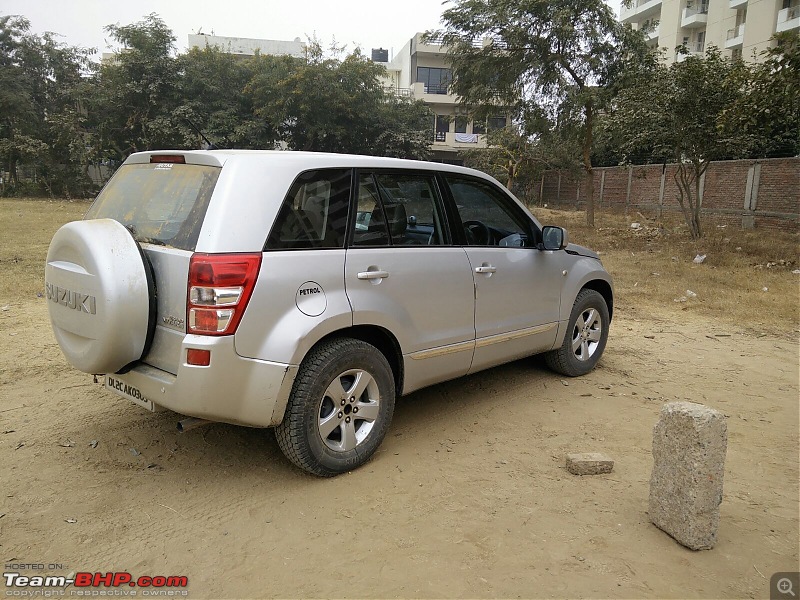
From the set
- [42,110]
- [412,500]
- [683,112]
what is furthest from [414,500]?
[42,110]

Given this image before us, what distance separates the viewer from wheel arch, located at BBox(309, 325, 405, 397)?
3.30m

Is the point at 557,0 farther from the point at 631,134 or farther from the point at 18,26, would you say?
the point at 18,26

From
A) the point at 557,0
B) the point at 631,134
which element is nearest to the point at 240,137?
the point at 557,0

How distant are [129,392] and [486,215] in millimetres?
2628

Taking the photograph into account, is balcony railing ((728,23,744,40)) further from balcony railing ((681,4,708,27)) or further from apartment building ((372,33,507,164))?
apartment building ((372,33,507,164))

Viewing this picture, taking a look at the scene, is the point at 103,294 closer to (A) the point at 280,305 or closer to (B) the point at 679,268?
(A) the point at 280,305

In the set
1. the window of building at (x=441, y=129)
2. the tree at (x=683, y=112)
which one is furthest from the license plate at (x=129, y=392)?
the window of building at (x=441, y=129)

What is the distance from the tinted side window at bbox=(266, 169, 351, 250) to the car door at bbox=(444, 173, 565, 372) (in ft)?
3.10

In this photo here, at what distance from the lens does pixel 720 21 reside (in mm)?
36844

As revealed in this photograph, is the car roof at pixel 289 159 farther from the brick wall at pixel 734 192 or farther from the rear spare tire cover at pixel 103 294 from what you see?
the brick wall at pixel 734 192

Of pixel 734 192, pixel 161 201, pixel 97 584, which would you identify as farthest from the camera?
pixel 734 192

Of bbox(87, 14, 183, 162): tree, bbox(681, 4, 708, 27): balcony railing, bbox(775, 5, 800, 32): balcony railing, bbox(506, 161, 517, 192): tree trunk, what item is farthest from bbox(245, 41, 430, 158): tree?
bbox(681, 4, 708, 27): balcony railing

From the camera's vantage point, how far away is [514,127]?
834 inches

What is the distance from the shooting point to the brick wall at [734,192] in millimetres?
16938
